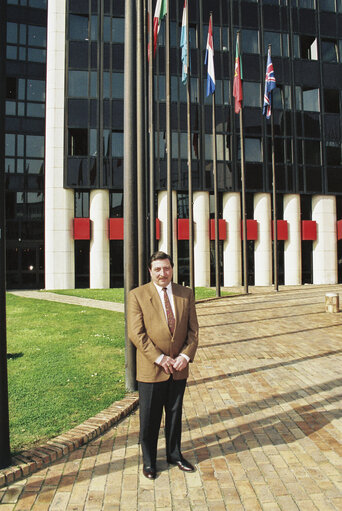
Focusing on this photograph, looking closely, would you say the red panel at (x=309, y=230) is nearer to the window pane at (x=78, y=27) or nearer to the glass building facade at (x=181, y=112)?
the glass building facade at (x=181, y=112)

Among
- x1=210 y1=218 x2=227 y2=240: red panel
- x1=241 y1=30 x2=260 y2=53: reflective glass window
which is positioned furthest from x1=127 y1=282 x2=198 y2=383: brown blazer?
x1=241 y1=30 x2=260 y2=53: reflective glass window

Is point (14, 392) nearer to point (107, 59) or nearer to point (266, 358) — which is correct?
point (266, 358)

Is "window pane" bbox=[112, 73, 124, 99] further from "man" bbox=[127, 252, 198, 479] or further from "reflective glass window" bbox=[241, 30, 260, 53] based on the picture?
"man" bbox=[127, 252, 198, 479]

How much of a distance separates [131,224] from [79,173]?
21995 millimetres

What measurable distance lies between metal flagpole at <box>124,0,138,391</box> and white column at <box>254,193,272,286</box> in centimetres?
2408

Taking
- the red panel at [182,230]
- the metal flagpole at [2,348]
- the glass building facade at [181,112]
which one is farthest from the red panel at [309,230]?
the metal flagpole at [2,348]

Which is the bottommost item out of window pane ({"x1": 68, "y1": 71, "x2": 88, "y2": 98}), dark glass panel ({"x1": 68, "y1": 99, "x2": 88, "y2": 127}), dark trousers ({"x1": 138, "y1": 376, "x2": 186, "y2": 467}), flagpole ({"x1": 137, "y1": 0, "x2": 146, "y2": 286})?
dark trousers ({"x1": 138, "y1": 376, "x2": 186, "y2": 467})

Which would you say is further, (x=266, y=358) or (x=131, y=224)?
(x=266, y=358)

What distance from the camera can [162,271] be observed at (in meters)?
3.64

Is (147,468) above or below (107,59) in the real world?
below

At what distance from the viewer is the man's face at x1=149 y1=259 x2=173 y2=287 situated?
3639mm

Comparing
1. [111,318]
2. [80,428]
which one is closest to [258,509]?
[80,428]

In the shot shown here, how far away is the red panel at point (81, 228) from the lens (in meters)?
26.7

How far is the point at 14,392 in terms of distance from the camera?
19.5 ft
